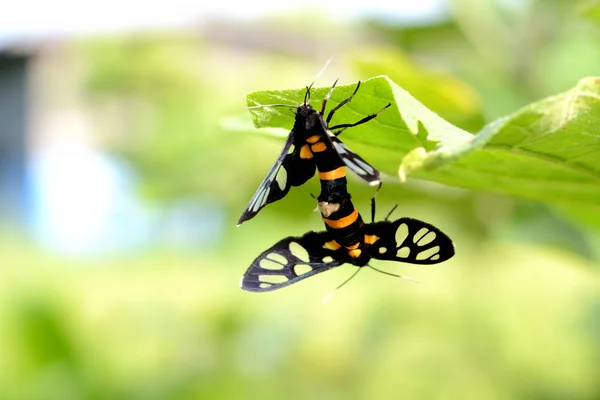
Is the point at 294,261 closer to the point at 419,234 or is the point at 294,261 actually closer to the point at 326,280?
the point at 419,234

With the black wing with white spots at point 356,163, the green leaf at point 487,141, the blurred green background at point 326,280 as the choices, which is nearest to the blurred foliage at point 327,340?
the blurred green background at point 326,280

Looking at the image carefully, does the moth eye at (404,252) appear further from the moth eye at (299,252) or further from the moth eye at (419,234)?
the moth eye at (299,252)

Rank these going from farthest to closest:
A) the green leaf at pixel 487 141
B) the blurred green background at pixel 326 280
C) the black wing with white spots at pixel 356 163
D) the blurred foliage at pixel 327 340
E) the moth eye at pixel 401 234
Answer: the blurred foliage at pixel 327 340 < the blurred green background at pixel 326 280 < the moth eye at pixel 401 234 < the black wing with white spots at pixel 356 163 < the green leaf at pixel 487 141

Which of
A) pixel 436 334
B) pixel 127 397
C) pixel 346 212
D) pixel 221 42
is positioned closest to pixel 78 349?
pixel 127 397

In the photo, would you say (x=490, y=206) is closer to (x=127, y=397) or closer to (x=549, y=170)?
(x=549, y=170)

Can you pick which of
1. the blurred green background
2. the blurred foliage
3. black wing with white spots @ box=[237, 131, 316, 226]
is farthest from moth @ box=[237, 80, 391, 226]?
the blurred foliage

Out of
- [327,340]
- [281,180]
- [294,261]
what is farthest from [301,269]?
[327,340]
